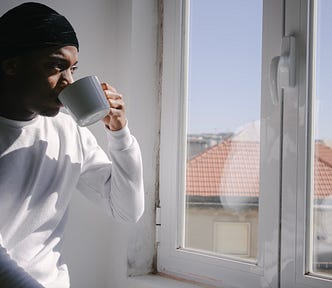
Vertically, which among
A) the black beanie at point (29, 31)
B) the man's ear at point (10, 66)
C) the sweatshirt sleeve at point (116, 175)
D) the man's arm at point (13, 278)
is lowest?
the man's arm at point (13, 278)

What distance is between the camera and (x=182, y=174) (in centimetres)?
172

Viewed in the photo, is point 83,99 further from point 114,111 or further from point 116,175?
point 116,175

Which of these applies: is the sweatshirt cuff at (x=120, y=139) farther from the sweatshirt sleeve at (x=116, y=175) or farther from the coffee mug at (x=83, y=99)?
the coffee mug at (x=83, y=99)

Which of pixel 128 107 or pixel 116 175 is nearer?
pixel 116 175

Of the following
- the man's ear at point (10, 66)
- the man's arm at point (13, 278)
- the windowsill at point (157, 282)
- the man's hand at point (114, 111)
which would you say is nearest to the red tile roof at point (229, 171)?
the windowsill at point (157, 282)

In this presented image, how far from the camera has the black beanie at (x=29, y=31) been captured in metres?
1.15

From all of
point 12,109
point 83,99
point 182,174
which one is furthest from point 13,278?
point 182,174

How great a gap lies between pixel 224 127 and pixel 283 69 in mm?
293

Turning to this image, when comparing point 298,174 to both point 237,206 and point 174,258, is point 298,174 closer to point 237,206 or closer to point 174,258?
point 237,206

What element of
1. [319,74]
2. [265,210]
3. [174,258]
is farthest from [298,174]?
[174,258]

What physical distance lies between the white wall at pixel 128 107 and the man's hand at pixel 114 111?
407mm

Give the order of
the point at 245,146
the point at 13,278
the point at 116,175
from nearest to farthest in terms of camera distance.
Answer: the point at 13,278, the point at 116,175, the point at 245,146

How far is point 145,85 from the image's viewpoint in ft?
5.77

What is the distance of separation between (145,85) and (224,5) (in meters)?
0.36
